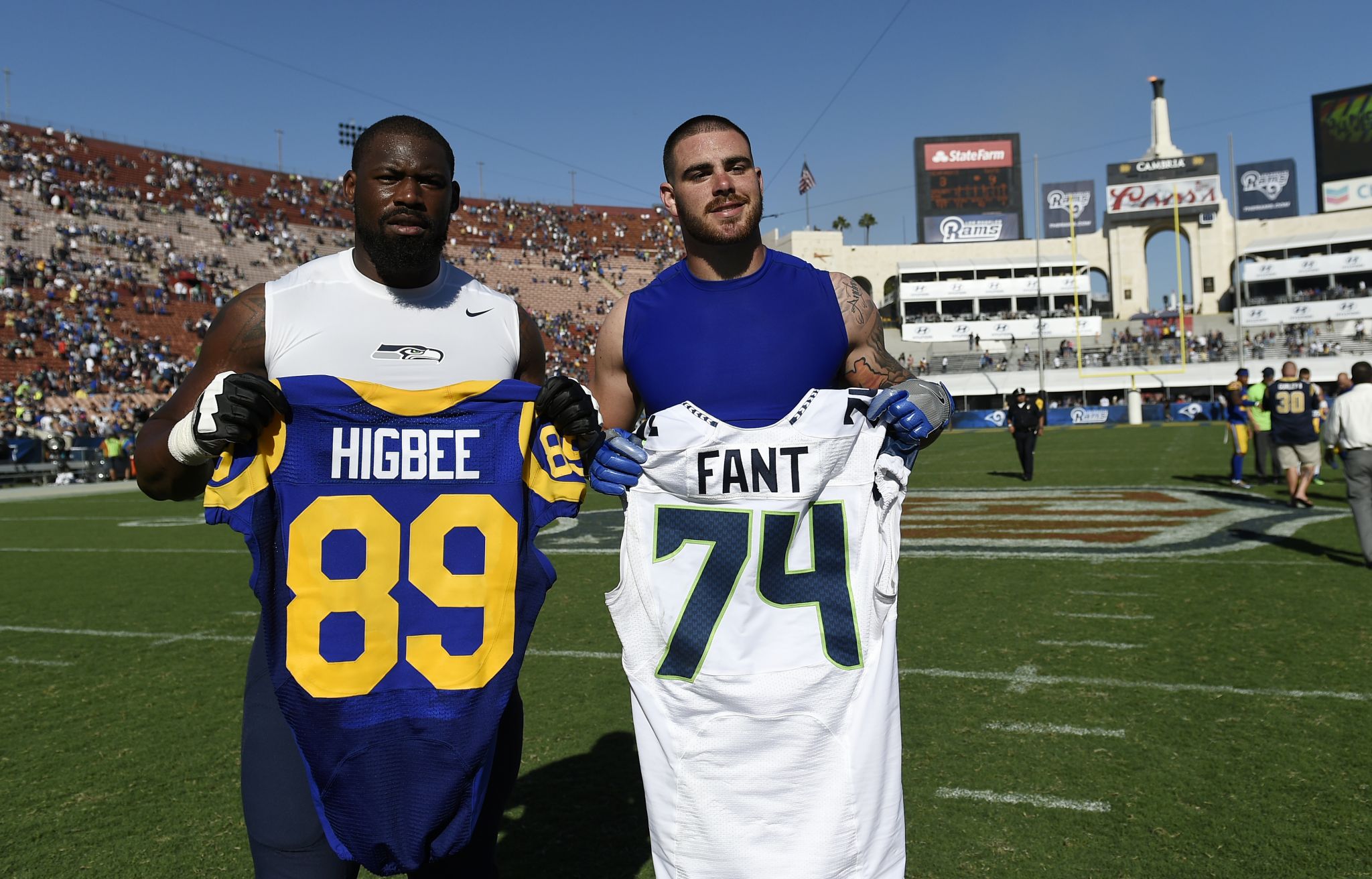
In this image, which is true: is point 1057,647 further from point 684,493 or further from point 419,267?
point 419,267

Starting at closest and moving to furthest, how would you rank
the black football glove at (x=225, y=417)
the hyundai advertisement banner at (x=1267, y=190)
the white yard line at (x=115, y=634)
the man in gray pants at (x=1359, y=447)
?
1. the black football glove at (x=225, y=417)
2. the white yard line at (x=115, y=634)
3. the man in gray pants at (x=1359, y=447)
4. the hyundai advertisement banner at (x=1267, y=190)

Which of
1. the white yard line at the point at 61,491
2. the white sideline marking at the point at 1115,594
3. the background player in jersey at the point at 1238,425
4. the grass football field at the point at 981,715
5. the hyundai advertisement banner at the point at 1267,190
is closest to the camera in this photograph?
the grass football field at the point at 981,715

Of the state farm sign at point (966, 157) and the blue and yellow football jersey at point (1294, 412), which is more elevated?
the state farm sign at point (966, 157)

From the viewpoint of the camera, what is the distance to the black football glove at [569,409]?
2.27 meters

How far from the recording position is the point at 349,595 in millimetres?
2232

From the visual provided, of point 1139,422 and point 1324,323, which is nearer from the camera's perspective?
point 1139,422

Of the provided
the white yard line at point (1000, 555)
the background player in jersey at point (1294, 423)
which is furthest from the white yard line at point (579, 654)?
the background player in jersey at point (1294, 423)

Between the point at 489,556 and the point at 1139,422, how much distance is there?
147 feet

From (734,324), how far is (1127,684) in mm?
3882

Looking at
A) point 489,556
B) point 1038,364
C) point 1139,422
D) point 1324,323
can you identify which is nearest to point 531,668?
point 489,556

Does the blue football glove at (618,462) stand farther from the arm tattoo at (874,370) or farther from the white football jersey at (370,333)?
the arm tattoo at (874,370)

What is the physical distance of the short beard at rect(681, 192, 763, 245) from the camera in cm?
255

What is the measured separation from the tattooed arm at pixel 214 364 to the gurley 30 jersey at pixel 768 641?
1.02m

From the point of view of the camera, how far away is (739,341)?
2.52 meters
